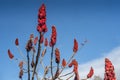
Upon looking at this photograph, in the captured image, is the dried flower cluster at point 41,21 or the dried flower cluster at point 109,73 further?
the dried flower cluster at point 41,21

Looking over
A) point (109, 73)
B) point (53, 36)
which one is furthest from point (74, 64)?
point (109, 73)

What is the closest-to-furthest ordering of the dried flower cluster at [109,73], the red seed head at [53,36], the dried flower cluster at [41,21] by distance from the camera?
the dried flower cluster at [109,73], the dried flower cluster at [41,21], the red seed head at [53,36]

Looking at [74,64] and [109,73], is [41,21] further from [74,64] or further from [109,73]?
[74,64]

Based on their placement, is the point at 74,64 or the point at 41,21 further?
the point at 74,64

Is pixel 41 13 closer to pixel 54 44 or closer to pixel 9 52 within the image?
pixel 54 44

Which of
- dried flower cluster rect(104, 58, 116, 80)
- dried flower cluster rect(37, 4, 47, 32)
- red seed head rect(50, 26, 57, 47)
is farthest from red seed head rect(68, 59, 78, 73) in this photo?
dried flower cluster rect(104, 58, 116, 80)

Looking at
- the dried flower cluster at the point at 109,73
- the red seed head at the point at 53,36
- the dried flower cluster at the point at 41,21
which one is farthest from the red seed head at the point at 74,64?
the dried flower cluster at the point at 109,73

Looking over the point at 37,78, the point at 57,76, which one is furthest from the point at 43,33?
the point at 37,78

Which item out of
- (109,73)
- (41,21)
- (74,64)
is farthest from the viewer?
(74,64)

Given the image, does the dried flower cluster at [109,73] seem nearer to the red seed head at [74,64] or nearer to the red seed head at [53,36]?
the red seed head at [53,36]

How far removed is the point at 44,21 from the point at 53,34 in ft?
2.13

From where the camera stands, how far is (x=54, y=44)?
27.1 ft

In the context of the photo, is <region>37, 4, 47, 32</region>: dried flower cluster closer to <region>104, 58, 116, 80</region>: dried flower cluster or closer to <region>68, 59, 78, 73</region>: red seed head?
<region>104, 58, 116, 80</region>: dried flower cluster

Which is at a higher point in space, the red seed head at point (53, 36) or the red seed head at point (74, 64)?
the red seed head at point (53, 36)
